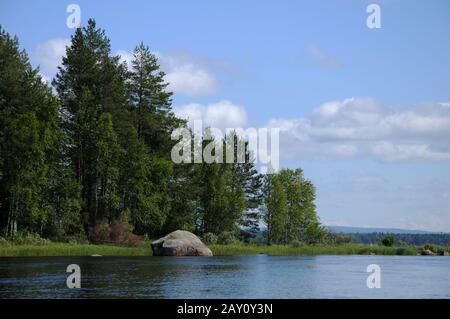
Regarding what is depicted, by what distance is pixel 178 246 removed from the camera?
63.9 meters

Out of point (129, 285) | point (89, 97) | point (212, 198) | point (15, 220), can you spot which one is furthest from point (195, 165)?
point (129, 285)

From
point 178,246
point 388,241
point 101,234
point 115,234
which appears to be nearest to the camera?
point 178,246

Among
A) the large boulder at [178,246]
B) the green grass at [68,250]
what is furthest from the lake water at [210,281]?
the large boulder at [178,246]

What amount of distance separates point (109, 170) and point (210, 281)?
3747cm

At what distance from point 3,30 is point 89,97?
37.0ft

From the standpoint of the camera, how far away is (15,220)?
212ft

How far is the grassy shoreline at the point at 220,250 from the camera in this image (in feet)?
194

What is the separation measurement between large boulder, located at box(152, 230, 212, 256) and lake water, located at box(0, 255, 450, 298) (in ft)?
39.3

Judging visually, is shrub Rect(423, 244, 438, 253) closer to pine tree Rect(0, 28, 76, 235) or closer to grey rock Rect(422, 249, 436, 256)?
grey rock Rect(422, 249, 436, 256)

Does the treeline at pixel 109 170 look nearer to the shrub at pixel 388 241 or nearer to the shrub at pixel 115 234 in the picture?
the shrub at pixel 115 234

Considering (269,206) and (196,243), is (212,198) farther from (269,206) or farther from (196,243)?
(196,243)

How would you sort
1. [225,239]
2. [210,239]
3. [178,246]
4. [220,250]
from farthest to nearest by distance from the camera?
1. [225,239]
2. [210,239]
3. [220,250]
4. [178,246]

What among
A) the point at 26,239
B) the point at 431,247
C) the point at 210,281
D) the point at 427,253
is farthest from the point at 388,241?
the point at 210,281

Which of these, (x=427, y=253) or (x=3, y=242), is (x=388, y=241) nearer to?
(x=427, y=253)
